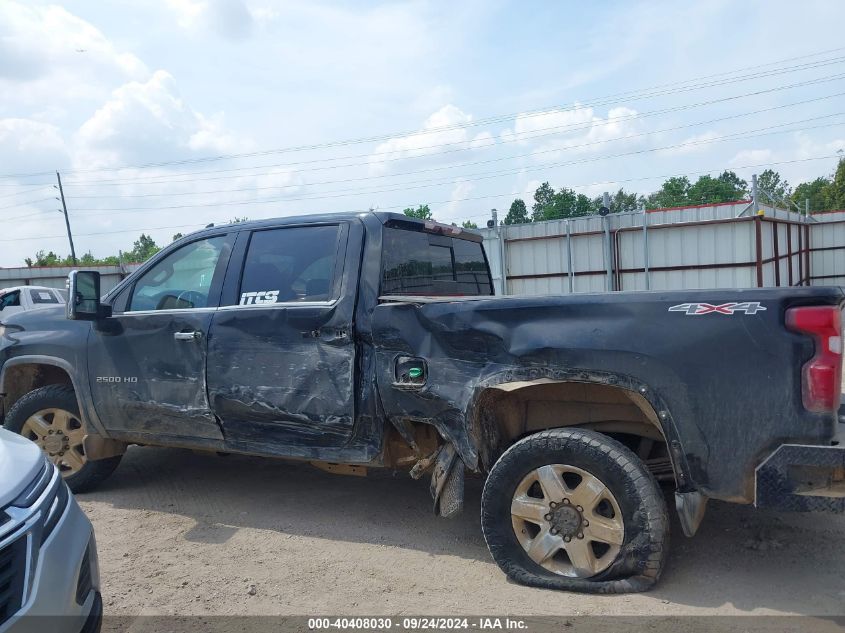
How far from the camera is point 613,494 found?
10.8ft

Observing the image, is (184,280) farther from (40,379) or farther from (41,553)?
(41,553)

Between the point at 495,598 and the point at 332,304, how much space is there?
73.0 inches

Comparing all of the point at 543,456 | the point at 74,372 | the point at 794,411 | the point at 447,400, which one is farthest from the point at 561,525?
the point at 74,372

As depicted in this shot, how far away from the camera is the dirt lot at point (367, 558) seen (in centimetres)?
335

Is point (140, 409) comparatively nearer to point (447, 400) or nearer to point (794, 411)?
point (447, 400)

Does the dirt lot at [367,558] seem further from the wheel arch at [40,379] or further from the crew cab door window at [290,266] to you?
the crew cab door window at [290,266]

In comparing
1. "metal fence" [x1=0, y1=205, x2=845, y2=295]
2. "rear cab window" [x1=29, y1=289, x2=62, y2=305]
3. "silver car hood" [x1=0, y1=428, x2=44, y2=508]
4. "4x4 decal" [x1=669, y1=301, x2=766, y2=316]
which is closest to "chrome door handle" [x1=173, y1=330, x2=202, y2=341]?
"silver car hood" [x1=0, y1=428, x2=44, y2=508]

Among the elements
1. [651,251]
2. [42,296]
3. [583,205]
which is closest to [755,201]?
[651,251]

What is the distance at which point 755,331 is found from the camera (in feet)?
9.87

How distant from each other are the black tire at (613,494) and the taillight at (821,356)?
0.81 metres

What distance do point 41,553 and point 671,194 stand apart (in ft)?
287

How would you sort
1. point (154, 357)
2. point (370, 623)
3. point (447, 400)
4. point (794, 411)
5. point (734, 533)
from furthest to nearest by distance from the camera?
point (154, 357), point (734, 533), point (447, 400), point (370, 623), point (794, 411)

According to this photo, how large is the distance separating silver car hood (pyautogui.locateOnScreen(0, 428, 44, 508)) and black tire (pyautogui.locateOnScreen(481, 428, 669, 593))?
2088 mm

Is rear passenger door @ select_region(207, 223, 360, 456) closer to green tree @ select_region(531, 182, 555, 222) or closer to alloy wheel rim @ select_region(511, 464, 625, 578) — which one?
alloy wheel rim @ select_region(511, 464, 625, 578)
